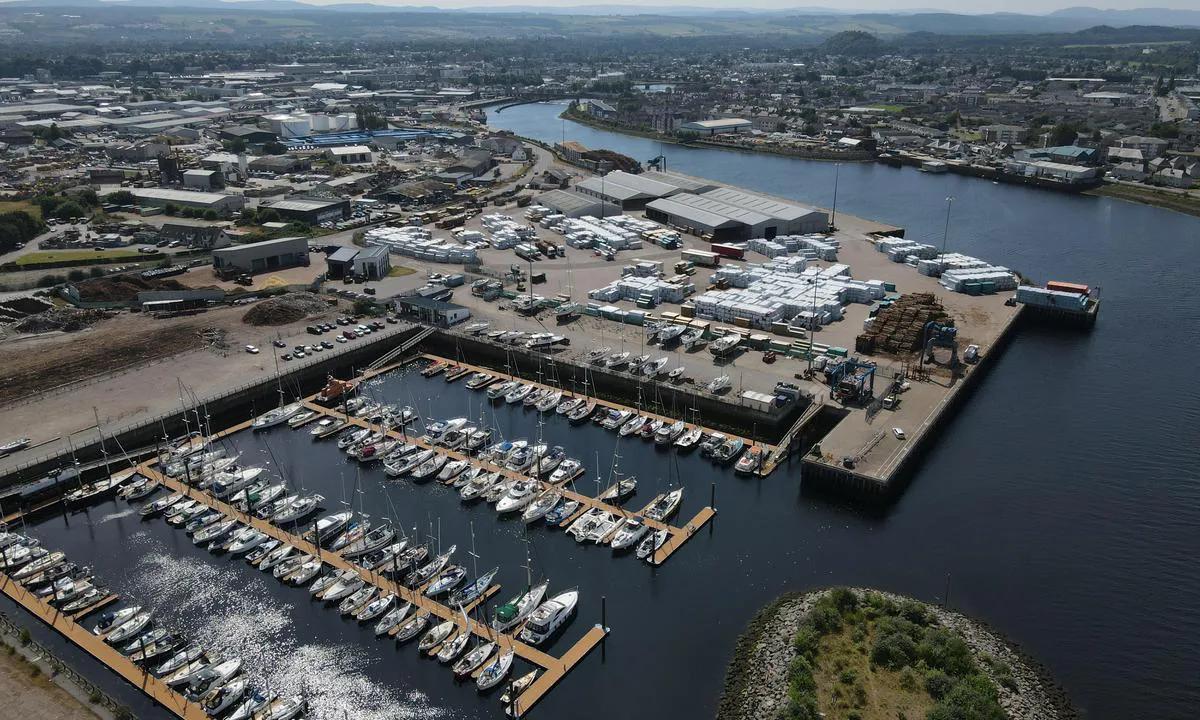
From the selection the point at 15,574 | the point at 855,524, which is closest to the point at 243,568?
the point at 15,574

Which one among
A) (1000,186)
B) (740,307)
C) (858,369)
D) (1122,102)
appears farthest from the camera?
(1122,102)

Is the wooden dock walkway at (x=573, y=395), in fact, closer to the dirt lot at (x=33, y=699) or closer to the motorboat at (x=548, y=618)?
the motorboat at (x=548, y=618)

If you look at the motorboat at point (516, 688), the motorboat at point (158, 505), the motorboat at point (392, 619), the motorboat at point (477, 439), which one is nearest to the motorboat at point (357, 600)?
the motorboat at point (392, 619)

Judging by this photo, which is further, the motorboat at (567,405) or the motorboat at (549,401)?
the motorboat at (549,401)

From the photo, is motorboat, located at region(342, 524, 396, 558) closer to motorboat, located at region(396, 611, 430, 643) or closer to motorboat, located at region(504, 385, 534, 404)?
motorboat, located at region(396, 611, 430, 643)

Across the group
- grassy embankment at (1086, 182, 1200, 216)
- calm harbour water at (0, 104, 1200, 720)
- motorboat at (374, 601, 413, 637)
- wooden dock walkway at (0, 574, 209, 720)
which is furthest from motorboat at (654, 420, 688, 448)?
grassy embankment at (1086, 182, 1200, 216)

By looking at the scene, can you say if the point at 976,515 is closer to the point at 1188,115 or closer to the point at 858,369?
the point at 858,369

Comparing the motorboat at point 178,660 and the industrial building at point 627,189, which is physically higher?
the industrial building at point 627,189
